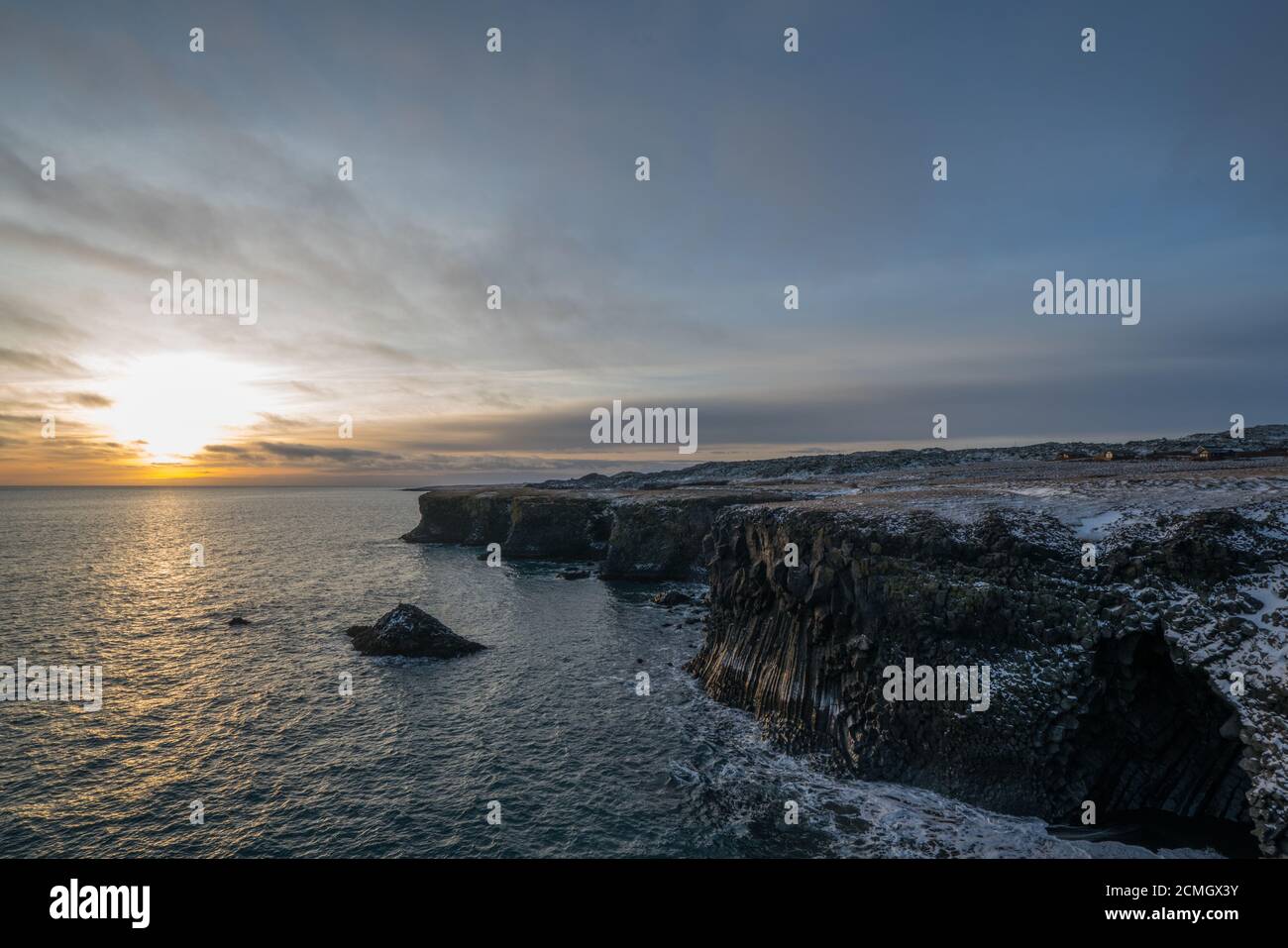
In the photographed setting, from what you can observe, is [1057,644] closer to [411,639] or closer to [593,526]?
[411,639]

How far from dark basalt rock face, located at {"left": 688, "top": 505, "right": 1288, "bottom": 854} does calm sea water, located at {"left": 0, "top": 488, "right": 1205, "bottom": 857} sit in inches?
82.2

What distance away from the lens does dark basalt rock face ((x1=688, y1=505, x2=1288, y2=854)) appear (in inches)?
833

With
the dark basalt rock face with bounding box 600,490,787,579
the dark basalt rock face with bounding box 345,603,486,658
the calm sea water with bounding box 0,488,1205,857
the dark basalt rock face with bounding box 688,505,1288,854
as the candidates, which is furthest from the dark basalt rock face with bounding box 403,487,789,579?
the dark basalt rock face with bounding box 688,505,1288,854

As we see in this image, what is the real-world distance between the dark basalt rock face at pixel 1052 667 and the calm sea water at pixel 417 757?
6.85 feet

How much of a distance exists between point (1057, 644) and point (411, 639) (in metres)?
42.1

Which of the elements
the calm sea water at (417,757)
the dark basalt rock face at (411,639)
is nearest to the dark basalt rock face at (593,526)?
the calm sea water at (417,757)

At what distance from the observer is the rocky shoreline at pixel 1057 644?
836 inches

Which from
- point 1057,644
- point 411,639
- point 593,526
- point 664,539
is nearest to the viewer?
point 1057,644

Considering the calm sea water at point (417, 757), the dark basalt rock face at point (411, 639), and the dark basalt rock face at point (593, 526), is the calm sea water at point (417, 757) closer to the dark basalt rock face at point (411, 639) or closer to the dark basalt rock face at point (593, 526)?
the dark basalt rock face at point (411, 639)

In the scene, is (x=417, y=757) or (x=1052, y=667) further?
(x=417, y=757)

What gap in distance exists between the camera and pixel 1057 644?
24062 millimetres

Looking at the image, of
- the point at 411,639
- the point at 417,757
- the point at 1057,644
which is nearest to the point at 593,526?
the point at 411,639
